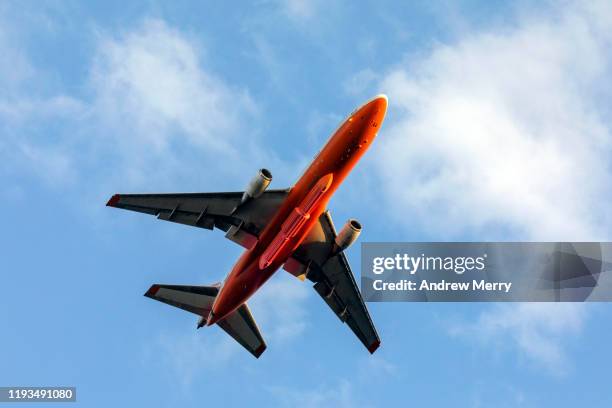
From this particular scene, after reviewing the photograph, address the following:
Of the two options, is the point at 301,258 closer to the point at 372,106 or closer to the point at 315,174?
the point at 315,174

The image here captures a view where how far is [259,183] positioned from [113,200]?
29.8 ft

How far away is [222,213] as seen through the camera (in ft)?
203

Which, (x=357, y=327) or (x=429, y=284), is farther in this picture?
(x=357, y=327)

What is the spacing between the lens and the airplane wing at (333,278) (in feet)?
213

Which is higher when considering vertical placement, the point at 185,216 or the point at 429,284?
the point at 185,216

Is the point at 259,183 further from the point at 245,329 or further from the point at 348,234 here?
the point at 245,329

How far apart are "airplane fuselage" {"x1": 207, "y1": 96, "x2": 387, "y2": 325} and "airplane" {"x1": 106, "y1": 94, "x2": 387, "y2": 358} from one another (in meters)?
0.06

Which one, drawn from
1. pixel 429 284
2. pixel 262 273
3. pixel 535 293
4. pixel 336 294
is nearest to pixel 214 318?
pixel 262 273

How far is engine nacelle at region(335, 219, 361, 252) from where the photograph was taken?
6244cm

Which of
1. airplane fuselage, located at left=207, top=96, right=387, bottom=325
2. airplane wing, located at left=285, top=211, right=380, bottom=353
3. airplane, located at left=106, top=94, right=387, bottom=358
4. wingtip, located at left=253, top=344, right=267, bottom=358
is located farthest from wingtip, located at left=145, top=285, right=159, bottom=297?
airplane wing, located at left=285, top=211, right=380, bottom=353

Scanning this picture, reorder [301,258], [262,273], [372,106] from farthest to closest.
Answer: [301,258] → [262,273] → [372,106]

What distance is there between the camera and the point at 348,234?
6272cm

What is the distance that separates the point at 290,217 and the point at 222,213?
218 inches

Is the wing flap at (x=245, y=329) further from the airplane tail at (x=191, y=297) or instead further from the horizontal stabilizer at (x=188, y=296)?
the horizontal stabilizer at (x=188, y=296)
